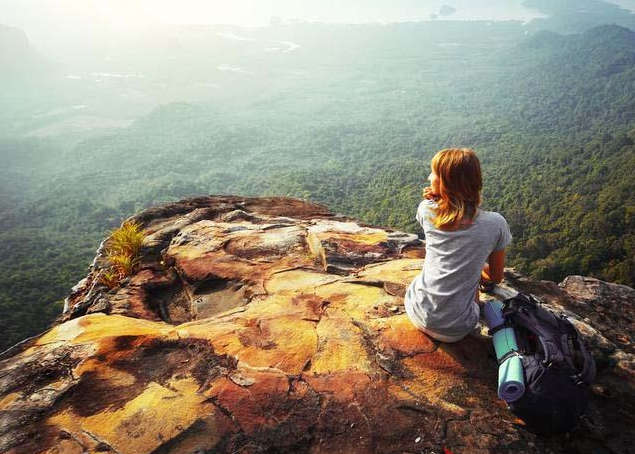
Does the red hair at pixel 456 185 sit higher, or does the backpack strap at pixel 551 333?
the red hair at pixel 456 185

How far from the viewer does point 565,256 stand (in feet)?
129

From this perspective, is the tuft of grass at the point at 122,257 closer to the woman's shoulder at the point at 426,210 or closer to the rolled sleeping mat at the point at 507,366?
the woman's shoulder at the point at 426,210

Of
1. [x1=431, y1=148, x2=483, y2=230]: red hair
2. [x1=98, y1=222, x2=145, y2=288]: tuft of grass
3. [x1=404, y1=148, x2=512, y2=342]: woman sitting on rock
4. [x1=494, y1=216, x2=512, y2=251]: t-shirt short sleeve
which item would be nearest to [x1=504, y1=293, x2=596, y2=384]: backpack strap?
[x1=404, y1=148, x2=512, y2=342]: woman sitting on rock

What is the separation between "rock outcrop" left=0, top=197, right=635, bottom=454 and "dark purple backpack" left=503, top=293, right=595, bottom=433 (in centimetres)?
19

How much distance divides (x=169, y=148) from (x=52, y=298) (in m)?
150

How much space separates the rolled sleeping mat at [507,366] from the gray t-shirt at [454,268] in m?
0.19

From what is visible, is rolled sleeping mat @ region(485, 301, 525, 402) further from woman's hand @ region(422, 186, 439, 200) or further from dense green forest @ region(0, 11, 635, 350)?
dense green forest @ region(0, 11, 635, 350)

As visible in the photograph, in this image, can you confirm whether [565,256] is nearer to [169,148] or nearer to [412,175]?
[412,175]

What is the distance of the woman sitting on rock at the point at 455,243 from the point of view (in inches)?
119

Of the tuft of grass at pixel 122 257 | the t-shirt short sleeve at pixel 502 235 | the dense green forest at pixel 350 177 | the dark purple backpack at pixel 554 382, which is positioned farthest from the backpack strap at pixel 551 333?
the dense green forest at pixel 350 177

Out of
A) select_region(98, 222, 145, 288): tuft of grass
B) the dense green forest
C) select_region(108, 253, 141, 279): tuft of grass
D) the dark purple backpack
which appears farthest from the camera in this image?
the dense green forest

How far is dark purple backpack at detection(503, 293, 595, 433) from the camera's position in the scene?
279cm

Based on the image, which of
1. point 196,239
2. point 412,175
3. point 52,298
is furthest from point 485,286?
point 412,175

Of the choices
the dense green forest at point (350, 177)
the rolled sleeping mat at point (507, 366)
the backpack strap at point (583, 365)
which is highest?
the backpack strap at point (583, 365)
